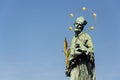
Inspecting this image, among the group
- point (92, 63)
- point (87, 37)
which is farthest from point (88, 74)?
point (87, 37)

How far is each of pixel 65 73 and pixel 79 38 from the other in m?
1.25

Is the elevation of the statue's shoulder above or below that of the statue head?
below

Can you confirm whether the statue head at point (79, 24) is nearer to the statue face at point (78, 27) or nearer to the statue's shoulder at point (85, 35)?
the statue face at point (78, 27)

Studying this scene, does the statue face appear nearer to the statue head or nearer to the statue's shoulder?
the statue head

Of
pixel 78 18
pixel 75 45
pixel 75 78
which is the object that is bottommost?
pixel 75 78

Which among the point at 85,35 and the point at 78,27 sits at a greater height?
the point at 78,27

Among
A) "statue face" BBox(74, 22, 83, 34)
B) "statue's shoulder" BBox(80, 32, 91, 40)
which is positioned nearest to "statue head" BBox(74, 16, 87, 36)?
"statue face" BBox(74, 22, 83, 34)

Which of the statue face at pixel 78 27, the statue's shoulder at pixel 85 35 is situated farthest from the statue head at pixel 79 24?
the statue's shoulder at pixel 85 35

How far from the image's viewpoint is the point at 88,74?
14.4 m

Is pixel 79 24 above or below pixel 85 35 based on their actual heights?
above

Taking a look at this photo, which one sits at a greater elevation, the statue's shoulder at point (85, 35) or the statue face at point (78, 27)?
the statue face at point (78, 27)

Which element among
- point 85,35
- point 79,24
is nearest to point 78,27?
point 79,24

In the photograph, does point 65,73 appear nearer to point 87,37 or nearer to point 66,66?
point 66,66

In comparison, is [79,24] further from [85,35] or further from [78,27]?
[85,35]
